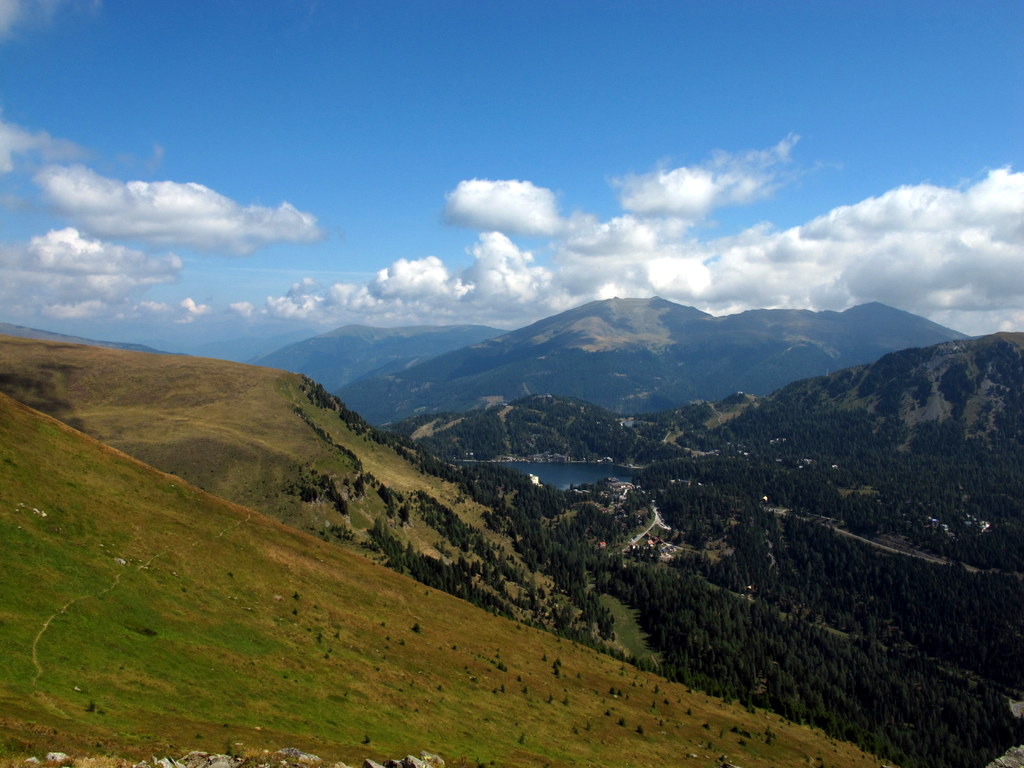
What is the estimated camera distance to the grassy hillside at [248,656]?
3638 centimetres

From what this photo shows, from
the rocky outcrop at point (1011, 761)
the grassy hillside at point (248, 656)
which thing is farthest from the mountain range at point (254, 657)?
the rocky outcrop at point (1011, 761)

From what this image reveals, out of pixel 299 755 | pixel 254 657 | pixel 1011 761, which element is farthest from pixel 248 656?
pixel 1011 761

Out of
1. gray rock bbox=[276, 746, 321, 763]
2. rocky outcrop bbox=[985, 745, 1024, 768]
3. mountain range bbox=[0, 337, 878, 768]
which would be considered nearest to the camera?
gray rock bbox=[276, 746, 321, 763]

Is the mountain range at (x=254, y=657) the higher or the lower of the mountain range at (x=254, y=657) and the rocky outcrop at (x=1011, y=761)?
the higher

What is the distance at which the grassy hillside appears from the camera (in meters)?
36.4

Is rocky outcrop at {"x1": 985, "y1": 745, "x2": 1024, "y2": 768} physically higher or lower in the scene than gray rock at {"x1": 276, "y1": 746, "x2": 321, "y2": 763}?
lower

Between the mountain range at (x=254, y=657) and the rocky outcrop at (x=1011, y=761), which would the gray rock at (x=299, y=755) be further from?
the rocky outcrop at (x=1011, y=761)

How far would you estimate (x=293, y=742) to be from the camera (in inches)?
1444

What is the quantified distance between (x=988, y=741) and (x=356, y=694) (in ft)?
677

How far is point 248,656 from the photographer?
5009 cm

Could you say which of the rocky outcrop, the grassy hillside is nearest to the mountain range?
the grassy hillside

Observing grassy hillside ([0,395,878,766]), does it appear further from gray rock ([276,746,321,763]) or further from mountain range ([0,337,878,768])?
gray rock ([276,746,321,763])

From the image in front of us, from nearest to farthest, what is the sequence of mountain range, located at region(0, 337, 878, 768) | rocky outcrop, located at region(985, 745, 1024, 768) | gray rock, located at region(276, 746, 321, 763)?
gray rock, located at region(276, 746, 321, 763) < mountain range, located at region(0, 337, 878, 768) < rocky outcrop, located at region(985, 745, 1024, 768)

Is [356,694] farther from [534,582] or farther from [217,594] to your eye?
[534,582]
